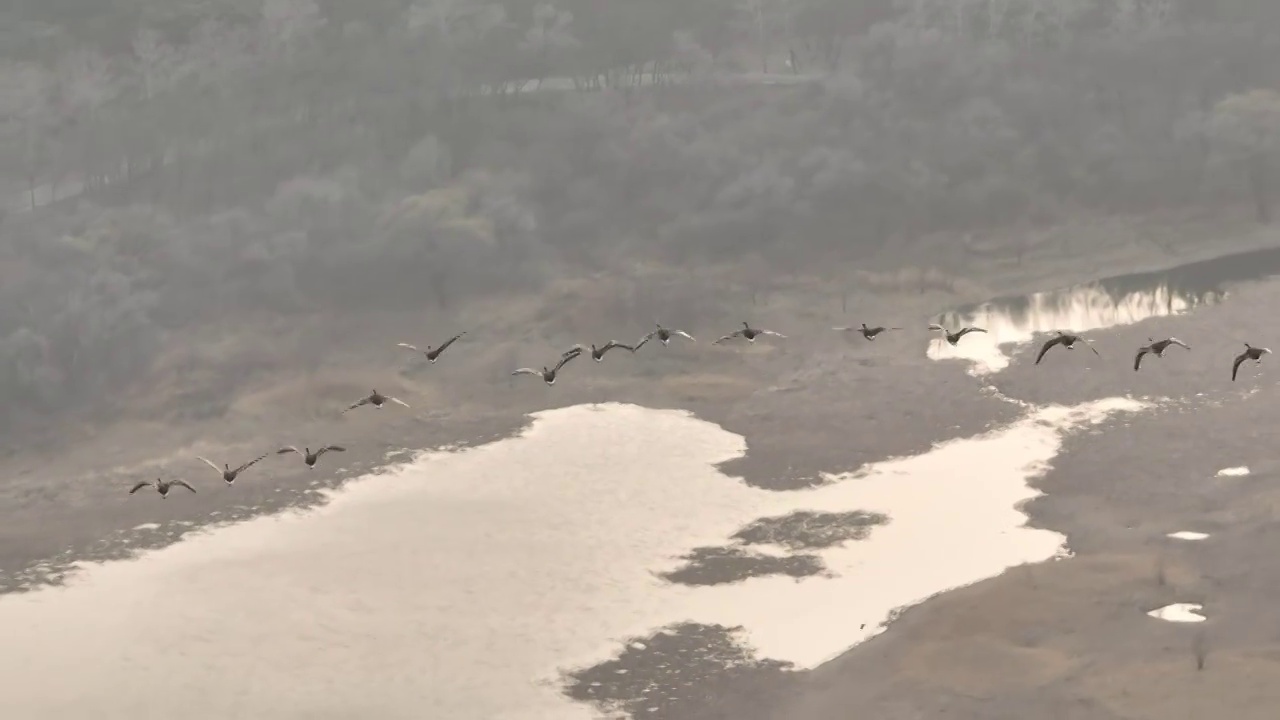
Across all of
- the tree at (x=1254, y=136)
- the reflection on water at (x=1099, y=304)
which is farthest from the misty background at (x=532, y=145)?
the reflection on water at (x=1099, y=304)

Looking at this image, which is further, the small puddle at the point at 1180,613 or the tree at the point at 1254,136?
the tree at the point at 1254,136

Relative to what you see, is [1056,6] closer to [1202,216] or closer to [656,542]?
[1202,216]

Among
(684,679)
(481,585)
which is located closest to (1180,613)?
(684,679)

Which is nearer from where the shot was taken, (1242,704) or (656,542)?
(1242,704)

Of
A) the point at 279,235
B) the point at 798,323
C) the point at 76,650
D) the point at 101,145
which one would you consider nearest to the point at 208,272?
the point at 279,235

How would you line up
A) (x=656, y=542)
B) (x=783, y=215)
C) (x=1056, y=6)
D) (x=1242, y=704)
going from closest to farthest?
A: (x=1242, y=704)
(x=656, y=542)
(x=783, y=215)
(x=1056, y=6)

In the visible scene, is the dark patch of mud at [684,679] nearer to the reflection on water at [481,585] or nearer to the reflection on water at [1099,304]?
the reflection on water at [481,585]

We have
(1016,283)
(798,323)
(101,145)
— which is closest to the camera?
(798,323)
